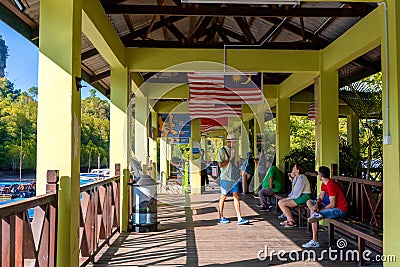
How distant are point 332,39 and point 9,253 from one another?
5885 mm

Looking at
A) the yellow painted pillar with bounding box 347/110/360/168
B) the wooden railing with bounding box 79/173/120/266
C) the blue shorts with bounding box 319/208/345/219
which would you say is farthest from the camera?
the yellow painted pillar with bounding box 347/110/360/168

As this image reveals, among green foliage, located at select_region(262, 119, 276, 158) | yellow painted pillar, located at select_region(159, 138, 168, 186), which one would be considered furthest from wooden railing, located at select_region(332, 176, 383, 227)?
yellow painted pillar, located at select_region(159, 138, 168, 186)

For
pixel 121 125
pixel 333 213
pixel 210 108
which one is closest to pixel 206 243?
pixel 333 213

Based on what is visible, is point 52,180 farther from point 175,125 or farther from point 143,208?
point 175,125

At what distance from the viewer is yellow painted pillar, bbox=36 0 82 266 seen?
366 cm

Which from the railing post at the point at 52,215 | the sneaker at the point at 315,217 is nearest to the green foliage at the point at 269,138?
the sneaker at the point at 315,217

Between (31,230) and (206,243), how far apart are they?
10.9 feet

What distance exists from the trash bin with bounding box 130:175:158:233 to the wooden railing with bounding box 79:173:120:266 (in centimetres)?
28

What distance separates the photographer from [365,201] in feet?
18.7

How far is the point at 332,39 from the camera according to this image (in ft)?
22.3

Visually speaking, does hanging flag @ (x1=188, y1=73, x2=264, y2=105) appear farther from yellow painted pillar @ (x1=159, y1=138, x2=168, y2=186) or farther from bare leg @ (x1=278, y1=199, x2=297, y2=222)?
yellow painted pillar @ (x1=159, y1=138, x2=168, y2=186)

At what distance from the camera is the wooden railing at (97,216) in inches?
181

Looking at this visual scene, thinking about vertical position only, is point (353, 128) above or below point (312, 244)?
above

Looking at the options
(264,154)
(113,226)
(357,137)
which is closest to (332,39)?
(113,226)
